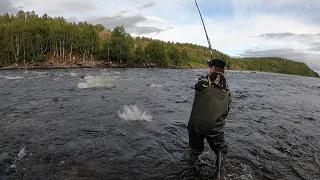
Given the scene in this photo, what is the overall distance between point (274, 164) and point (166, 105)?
10.8 m

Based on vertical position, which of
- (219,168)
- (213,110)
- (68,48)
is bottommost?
(219,168)

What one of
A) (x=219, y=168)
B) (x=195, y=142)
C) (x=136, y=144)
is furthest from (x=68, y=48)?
(x=219, y=168)

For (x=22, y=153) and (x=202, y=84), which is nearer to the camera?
(x=202, y=84)

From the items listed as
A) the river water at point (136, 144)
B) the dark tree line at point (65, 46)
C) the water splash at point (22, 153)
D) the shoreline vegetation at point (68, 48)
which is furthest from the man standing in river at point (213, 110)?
the dark tree line at point (65, 46)

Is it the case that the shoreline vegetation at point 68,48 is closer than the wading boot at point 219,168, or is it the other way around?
the wading boot at point 219,168

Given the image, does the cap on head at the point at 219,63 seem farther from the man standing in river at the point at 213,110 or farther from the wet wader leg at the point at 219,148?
the wet wader leg at the point at 219,148

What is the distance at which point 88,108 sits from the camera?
1681 cm

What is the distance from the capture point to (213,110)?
23.7 ft

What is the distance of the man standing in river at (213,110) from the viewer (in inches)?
285

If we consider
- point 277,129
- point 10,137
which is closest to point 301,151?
point 277,129

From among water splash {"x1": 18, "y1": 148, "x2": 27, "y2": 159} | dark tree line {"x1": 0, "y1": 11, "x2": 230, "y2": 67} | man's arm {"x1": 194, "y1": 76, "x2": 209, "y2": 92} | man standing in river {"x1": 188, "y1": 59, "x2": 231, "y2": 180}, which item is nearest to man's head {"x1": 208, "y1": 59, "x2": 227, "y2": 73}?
man standing in river {"x1": 188, "y1": 59, "x2": 231, "y2": 180}

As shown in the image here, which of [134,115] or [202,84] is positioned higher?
[202,84]

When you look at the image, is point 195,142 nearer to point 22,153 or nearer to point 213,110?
point 213,110

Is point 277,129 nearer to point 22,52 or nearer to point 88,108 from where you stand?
point 88,108
